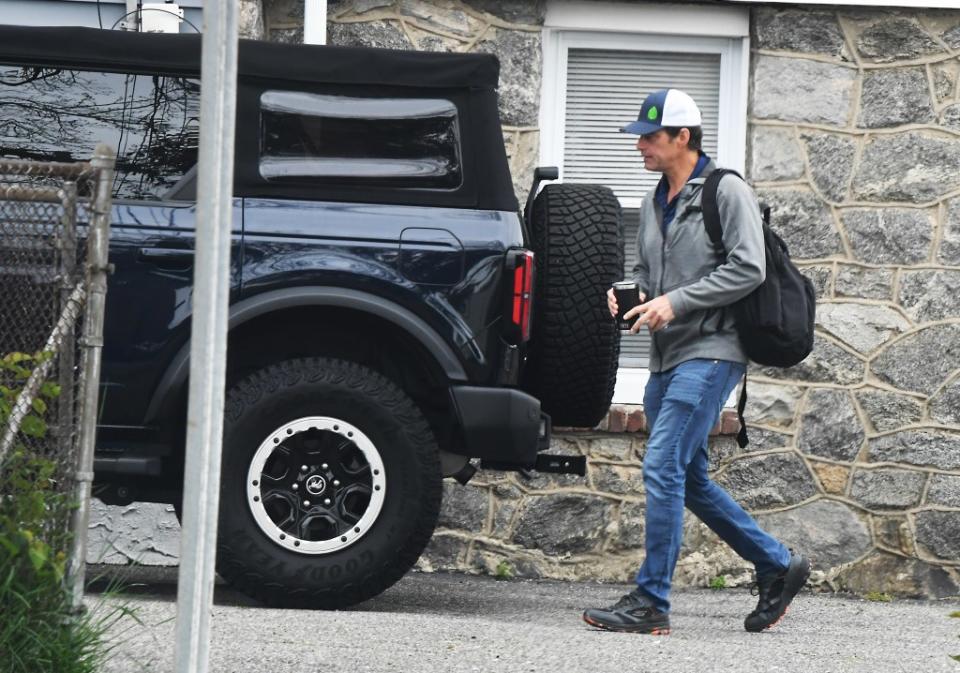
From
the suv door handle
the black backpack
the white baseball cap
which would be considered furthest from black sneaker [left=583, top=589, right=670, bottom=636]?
the suv door handle

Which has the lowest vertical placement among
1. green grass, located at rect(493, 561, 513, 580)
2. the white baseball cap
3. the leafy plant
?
green grass, located at rect(493, 561, 513, 580)

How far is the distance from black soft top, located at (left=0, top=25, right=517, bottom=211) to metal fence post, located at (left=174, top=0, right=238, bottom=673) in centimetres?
272

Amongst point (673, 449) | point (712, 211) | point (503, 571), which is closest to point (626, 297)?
point (712, 211)

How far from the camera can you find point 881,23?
8375mm

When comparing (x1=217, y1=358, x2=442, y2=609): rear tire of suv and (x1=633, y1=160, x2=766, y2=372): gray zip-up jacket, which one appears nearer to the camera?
(x1=633, y1=160, x2=766, y2=372): gray zip-up jacket

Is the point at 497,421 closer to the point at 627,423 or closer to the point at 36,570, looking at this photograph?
the point at 36,570

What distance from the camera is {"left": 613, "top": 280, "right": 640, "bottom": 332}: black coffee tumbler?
561 centimetres

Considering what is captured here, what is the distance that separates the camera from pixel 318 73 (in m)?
6.00

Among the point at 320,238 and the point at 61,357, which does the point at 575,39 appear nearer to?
the point at 320,238

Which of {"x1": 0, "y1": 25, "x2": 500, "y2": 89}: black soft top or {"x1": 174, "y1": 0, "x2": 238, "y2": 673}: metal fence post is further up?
{"x1": 0, "y1": 25, "x2": 500, "y2": 89}: black soft top

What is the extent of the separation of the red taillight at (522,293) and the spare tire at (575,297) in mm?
134

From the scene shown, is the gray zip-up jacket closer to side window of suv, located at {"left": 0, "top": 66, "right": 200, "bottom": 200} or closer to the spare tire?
the spare tire

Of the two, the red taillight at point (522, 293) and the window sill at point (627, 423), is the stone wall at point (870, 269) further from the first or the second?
the red taillight at point (522, 293)

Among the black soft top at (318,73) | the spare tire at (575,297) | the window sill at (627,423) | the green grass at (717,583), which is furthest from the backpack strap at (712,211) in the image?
the green grass at (717,583)
